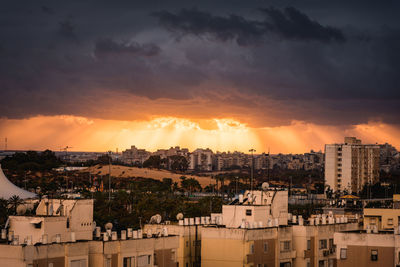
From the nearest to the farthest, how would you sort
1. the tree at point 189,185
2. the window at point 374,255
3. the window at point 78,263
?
1. the window at point 78,263
2. the window at point 374,255
3. the tree at point 189,185

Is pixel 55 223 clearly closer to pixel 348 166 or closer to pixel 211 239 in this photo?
pixel 211 239

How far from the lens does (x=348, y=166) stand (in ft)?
588

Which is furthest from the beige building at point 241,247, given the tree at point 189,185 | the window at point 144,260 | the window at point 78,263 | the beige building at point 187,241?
the tree at point 189,185

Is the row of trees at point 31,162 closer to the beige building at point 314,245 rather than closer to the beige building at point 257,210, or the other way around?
the beige building at point 257,210

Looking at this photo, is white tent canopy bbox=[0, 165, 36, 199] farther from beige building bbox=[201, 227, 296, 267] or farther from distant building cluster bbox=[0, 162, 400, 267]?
beige building bbox=[201, 227, 296, 267]

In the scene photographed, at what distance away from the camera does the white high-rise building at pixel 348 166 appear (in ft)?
585

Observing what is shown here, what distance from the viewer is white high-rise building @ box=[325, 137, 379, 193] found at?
178250mm

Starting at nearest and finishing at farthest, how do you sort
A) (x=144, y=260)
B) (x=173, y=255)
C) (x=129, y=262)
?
(x=129, y=262) → (x=144, y=260) → (x=173, y=255)

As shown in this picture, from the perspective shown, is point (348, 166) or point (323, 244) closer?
point (323, 244)

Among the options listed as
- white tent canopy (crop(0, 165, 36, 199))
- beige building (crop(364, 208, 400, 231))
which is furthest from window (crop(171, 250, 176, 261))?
white tent canopy (crop(0, 165, 36, 199))

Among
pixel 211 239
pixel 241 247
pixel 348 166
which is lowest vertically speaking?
pixel 241 247

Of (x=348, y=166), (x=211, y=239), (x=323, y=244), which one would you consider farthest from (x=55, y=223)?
(x=348, y=166)

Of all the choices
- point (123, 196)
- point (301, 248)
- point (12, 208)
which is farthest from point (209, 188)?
point (301, 248)

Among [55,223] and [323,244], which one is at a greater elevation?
[55,223]
